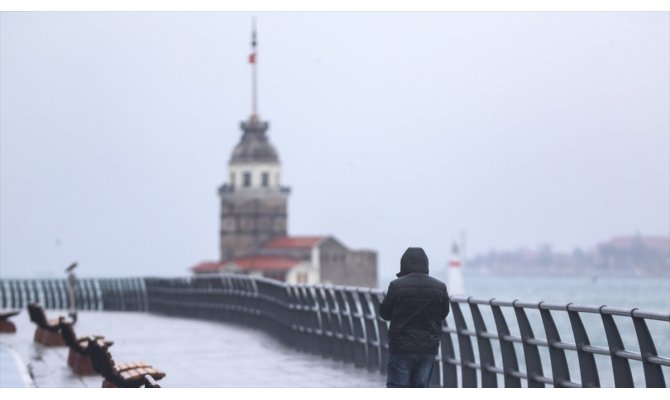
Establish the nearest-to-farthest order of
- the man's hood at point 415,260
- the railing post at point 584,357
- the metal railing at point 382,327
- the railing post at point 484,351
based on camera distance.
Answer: the metal railing at point 382,327 → the man's hood at point 415,260 → the railing post at point 584,357 → the railing post at point 484,351

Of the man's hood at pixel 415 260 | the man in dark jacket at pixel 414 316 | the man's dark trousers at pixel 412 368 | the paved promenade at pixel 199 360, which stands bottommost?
the paved promenade at pixel 199 360

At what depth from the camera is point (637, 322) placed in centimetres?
1226

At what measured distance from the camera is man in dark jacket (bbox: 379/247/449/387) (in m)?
13.5

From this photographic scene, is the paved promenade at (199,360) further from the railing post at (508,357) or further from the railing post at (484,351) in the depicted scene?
the railing post at (508,357)

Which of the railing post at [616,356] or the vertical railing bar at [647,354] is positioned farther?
the railing post at [616,356]

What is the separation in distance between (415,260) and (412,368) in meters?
0.98

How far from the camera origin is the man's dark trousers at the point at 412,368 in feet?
44.8

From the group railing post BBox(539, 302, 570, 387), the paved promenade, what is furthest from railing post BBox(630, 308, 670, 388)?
the paved promenade

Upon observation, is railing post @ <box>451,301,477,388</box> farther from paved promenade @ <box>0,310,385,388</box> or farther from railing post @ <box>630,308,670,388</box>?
railing post @ <box>630,308,670,388</box>

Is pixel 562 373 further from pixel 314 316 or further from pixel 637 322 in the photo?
pixel 314 316

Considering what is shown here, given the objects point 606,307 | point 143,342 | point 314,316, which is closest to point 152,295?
point 143,342

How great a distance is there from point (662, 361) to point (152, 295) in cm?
4190

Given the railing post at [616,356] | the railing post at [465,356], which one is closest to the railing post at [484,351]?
the railing post at [465,356]

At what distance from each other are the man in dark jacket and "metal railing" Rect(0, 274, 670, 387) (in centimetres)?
118
